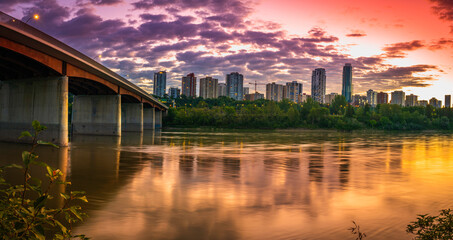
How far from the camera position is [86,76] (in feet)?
168

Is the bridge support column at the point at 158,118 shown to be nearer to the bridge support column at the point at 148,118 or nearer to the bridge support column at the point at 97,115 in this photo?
the bridge support column at the point at 148,118

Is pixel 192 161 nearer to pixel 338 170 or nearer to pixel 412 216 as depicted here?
pixel 338 170

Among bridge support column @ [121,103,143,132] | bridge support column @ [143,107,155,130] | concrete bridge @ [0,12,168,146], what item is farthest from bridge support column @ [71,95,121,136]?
bridge support column @ [143,107,155,130]

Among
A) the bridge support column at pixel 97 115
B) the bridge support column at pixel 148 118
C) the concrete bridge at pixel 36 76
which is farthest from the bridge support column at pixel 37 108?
the bridge support column at pixel 148 118

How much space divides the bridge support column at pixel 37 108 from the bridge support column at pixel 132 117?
48040 mm

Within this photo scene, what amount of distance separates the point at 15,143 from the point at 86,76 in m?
13.4

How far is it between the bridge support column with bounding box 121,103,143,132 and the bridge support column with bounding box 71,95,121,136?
20985 millimetres

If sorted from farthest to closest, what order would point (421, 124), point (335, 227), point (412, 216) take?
point (421, 124), point (412, 216), point (335, 227)

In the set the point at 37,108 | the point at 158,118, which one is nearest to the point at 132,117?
the point at 158,118

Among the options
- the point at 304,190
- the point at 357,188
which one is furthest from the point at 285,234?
the point at 357,188

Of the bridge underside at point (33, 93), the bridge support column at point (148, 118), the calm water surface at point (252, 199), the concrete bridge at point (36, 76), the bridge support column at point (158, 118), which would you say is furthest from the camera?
the bridge support column at point (158, 118)

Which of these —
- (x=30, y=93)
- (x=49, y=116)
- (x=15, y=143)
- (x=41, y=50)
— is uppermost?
(x=41, y=50)

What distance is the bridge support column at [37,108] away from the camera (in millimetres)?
41594

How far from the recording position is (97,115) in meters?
72.1
